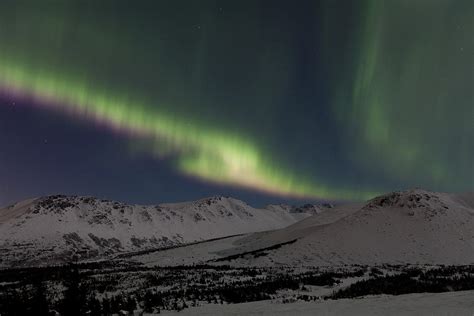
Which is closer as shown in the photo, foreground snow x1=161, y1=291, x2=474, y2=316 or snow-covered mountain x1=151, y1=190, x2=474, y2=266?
foreground snow x1=161, y1=291, x2=474, y2=316

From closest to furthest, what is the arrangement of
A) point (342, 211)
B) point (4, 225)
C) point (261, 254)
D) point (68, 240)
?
point (261, 254) → point (342, 211) → point (68, 240) → point (4, 225)

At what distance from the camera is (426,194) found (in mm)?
85062

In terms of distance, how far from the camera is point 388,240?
67.1 metres

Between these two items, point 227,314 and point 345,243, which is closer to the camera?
point 227,314

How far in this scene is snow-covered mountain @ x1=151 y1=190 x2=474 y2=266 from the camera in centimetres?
5950

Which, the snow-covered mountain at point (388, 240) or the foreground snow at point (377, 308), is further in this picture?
the snow-covered mountain at point (388, 240)

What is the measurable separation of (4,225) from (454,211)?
186872 millimetres

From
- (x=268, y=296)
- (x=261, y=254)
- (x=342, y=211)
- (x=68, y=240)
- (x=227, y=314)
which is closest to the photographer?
(x=227, y=314)

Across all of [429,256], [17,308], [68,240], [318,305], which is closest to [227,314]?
[318,305]

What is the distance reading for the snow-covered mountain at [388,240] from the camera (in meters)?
59.5

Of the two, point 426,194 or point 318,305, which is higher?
point 426,194

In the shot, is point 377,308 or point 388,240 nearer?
point 377,308

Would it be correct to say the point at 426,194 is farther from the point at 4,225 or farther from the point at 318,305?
the point at 4,225

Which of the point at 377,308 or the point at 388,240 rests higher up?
the point at 388,240
